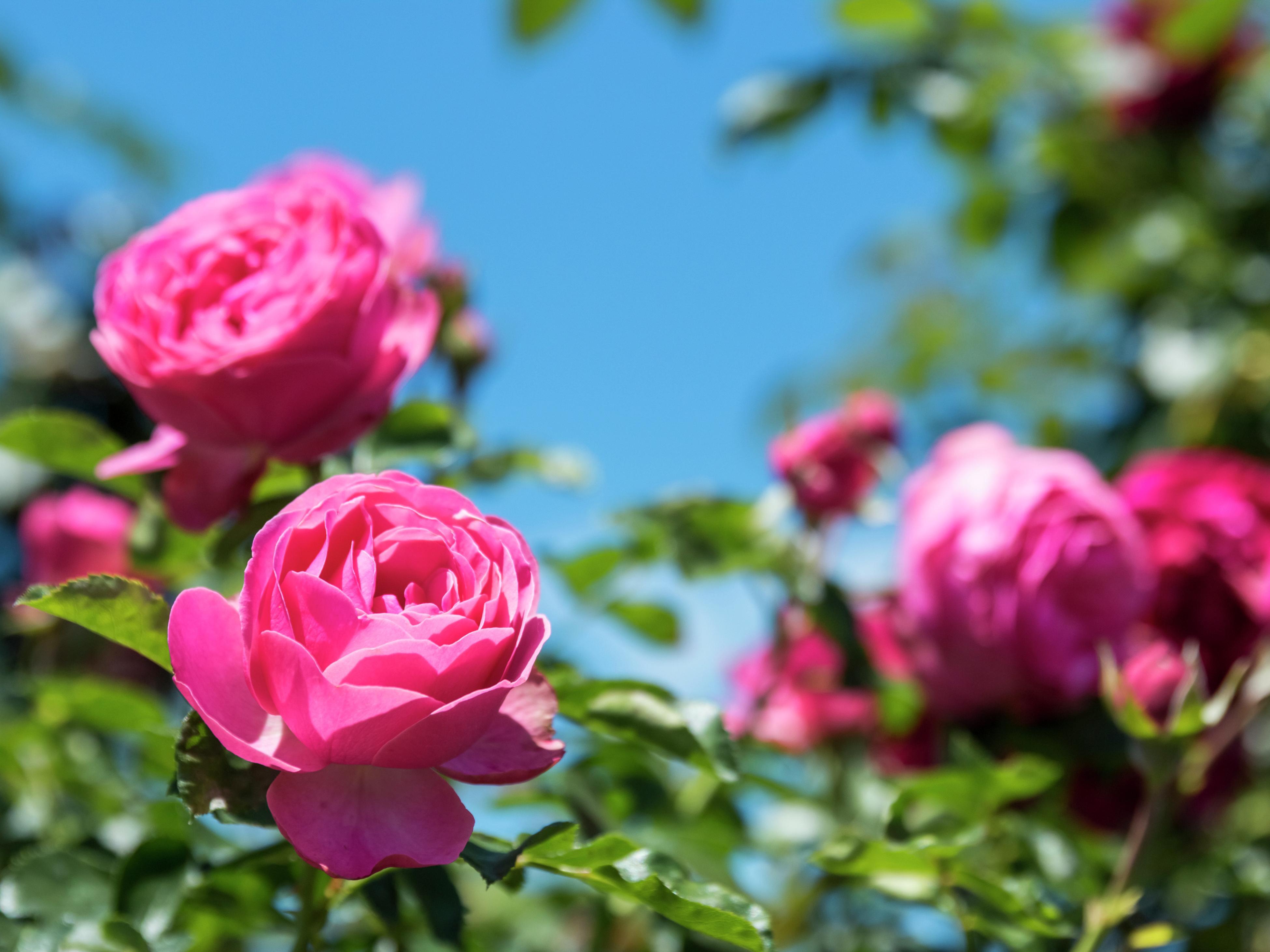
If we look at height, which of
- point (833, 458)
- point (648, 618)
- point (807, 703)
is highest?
point (833, 458)

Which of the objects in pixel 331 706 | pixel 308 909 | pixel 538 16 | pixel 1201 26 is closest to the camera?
pixel 331 706

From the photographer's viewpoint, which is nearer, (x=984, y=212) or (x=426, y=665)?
(x=426, y=665)

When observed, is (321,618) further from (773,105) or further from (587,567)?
(773,105)

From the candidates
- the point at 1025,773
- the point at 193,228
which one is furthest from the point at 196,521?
the point at 1025,773

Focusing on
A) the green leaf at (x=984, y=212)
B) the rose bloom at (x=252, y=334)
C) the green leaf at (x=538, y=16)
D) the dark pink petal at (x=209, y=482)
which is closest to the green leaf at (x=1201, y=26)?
the green leaf at (x=984, y=212)

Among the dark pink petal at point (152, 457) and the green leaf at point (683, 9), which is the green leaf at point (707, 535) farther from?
the green leaf at point (683, 9)

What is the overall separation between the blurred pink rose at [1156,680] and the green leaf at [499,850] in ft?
1.13

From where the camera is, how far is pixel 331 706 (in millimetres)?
392

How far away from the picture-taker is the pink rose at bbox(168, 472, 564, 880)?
1.30 feet

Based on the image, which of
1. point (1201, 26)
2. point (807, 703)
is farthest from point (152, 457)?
point (1201, 26)

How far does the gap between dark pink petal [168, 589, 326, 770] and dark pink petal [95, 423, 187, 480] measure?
0.60 ft

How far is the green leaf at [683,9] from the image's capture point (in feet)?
3.54

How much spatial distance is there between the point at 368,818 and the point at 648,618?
51 cm

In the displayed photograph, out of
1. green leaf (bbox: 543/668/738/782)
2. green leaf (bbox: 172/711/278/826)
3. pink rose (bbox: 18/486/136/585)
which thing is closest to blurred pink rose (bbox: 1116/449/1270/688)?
green leaf (bbox: 543/668/738/782)
